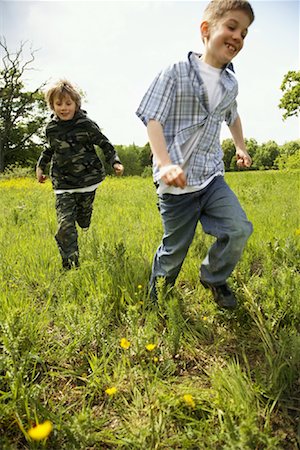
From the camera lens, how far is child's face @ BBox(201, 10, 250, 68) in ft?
6.61

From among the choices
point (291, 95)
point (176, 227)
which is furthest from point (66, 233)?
point (291, 95)

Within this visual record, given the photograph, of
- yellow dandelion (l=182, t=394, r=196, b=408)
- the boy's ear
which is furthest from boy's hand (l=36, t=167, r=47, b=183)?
yellow dandelion (l=182, t=394, r=196, b=408)

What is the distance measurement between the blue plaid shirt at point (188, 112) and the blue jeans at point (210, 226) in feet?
0.40

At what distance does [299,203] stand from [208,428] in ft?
15.6

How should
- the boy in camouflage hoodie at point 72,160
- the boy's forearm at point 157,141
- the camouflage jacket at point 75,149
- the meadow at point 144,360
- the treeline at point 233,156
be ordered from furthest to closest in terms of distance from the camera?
1. the treeline at point 233,156
2. the camouflage jacket at point 75,149
3. the boy in camouflage hoodie at point 72,160
4. the boy's forearm at point 157,141
5. the meadow at point 144,360

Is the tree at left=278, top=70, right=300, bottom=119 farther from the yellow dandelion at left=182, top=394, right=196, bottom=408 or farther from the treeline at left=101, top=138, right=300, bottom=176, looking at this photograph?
the yellow dandelion at left=182, top=394, right=196, bottom=408

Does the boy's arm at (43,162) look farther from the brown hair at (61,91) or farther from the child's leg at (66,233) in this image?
the brown hair at (61,91)

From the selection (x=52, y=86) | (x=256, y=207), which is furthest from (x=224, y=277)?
(x=256, y=207)

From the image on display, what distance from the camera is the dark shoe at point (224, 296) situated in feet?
7.16

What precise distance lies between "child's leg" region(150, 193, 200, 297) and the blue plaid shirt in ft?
0.44

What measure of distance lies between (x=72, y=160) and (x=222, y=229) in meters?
1.82

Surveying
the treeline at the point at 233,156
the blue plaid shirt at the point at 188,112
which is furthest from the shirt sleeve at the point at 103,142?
the treeline at the point at 233,156

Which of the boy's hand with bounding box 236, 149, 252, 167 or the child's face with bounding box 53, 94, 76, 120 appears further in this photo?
the child's face with bounding box 53, 94, 76, 120

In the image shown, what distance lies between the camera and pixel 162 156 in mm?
1968
